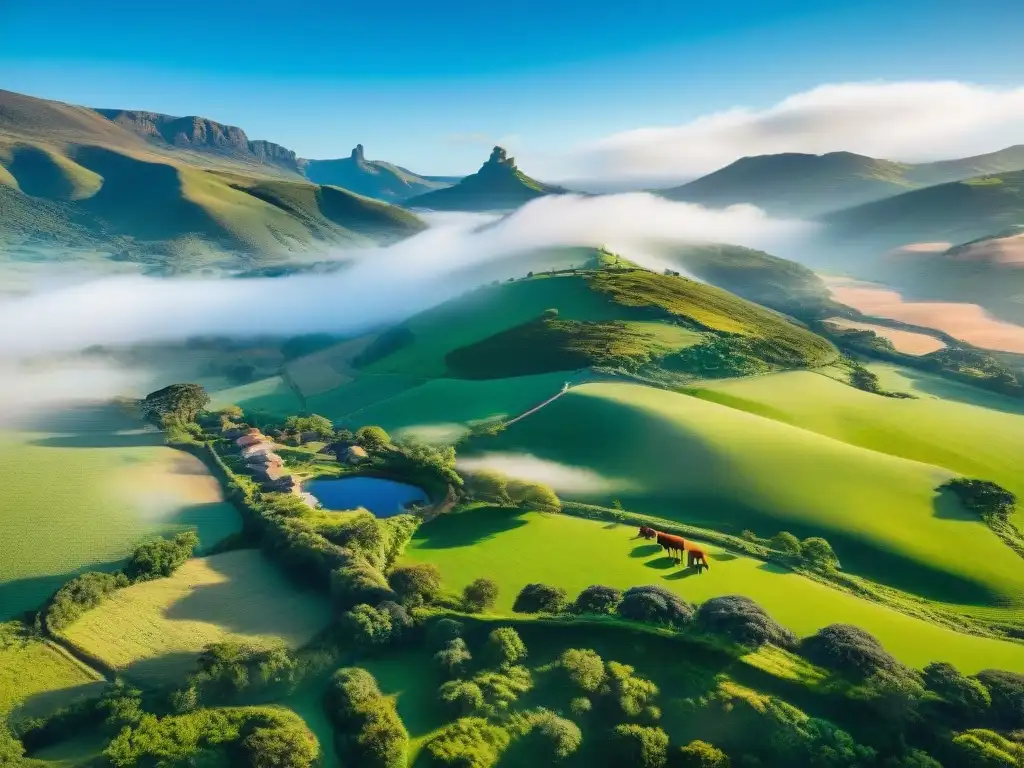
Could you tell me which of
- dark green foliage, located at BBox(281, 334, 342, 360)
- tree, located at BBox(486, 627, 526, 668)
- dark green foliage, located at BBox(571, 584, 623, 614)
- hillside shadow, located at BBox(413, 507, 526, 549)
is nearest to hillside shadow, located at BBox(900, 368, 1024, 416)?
hillside shadow, located at BBox(413, 507, 526, 549)

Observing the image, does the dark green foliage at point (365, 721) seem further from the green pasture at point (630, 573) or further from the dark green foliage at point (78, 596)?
the dark green foliage at point (78, 596)

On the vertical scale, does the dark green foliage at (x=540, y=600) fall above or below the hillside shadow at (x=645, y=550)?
above

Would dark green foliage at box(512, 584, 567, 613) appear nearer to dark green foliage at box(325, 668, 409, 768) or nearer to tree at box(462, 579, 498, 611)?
tree at box(462, 579, 498, 611)

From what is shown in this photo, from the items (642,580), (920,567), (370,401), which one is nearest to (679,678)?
(642,580)

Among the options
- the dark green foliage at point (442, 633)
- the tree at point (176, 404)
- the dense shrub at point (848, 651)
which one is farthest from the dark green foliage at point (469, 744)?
the tree at point (176, 404)

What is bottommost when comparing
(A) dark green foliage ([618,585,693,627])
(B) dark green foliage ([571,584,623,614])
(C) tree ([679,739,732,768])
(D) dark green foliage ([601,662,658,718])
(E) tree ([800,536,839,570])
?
(E) tree ([800,536,839,570])

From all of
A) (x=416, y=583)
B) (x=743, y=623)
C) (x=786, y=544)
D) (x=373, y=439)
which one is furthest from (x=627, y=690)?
(x=373, y=439)

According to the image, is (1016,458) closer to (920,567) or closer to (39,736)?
(920,567)
